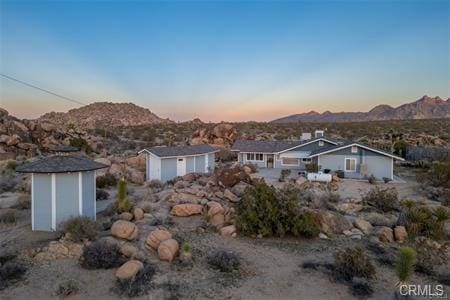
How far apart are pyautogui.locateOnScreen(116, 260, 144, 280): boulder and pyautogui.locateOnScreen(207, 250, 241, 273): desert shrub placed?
2.04m

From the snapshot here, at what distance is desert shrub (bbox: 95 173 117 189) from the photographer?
21.1m

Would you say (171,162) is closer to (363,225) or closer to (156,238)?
(156,238)

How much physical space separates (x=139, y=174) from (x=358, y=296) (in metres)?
20.5

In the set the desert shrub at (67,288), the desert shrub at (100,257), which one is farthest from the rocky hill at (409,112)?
the desert shrub at (67,288)

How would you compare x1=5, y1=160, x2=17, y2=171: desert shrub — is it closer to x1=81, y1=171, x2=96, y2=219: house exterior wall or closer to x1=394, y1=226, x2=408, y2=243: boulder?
x1=81, y1=171, x2=96, y2=219: house exterior wall

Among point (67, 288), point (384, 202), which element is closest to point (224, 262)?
point (67, 288)

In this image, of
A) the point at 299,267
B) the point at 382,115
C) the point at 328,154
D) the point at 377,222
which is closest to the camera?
the point at 299,267

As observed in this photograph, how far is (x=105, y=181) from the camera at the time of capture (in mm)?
21656

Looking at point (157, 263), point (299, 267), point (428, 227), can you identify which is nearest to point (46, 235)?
point (157, 263)

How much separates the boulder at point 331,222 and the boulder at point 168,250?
5.90 m

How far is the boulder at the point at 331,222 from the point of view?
12.3 m

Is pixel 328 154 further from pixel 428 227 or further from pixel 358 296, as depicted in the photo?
pixel 358 296

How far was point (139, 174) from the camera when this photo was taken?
82.7ft

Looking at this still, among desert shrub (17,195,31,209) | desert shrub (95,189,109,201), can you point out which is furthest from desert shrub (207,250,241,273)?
desert shrub (17,195,31,209)
